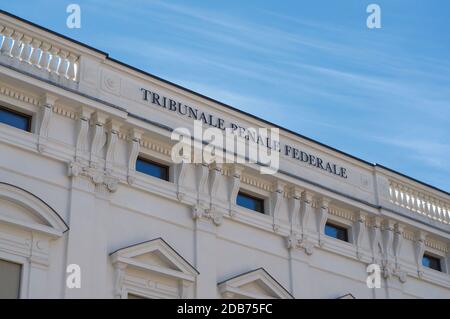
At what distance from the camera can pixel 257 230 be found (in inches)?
1180

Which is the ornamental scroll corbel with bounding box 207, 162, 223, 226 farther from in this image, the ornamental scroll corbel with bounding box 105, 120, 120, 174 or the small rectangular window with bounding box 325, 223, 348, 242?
the small rectangular window with bounding box 325, 223, 348, 242

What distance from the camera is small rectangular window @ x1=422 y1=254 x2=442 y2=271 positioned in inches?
1377

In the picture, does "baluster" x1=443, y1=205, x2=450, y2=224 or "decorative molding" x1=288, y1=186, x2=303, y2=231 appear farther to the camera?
"baluster" x1=443, y1=205, x2=450, y2=224

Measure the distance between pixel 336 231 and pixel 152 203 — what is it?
289 inches

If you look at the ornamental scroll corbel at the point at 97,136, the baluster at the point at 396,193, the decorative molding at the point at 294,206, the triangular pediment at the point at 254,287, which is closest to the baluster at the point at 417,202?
the baluster at the point at 396,193

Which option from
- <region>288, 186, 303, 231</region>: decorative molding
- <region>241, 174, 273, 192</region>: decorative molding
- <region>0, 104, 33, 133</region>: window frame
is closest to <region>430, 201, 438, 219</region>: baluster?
<region>288, 186, 303, 231</region>: decorative molding

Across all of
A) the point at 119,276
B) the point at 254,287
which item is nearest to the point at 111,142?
the point at 119,276

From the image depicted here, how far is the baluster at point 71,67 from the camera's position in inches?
1086

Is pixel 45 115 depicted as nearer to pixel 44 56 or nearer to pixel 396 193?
pixel 44 56

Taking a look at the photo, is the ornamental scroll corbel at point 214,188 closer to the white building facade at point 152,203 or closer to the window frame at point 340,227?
the white building facade at point 152,203

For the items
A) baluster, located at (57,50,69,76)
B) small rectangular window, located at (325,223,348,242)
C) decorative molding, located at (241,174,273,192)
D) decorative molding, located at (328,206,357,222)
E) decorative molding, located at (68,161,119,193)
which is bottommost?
decorative molding, located at (68,161,119,193)

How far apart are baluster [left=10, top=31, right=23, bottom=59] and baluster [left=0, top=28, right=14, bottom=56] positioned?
0.32 feet
